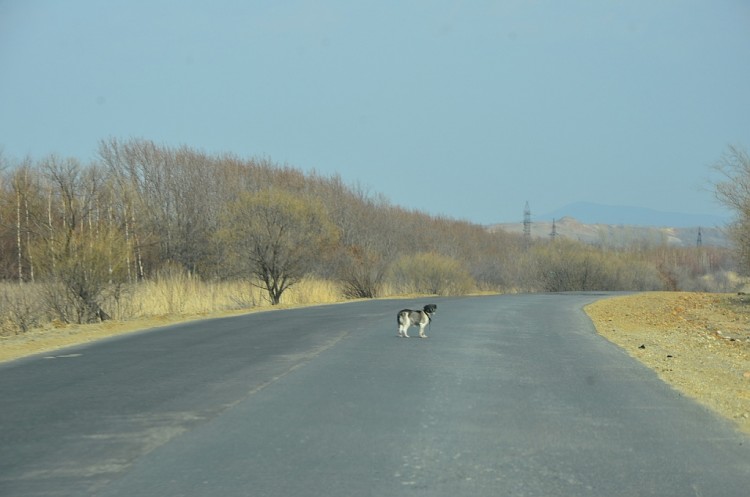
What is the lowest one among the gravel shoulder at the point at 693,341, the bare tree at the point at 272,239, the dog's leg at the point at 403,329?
the gravel shoulder at the point at 693,341

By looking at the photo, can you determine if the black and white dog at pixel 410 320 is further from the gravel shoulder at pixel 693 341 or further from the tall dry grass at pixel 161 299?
the tall dry grass at pixel 161 299

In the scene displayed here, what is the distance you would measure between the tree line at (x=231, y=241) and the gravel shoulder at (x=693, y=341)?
603 inches

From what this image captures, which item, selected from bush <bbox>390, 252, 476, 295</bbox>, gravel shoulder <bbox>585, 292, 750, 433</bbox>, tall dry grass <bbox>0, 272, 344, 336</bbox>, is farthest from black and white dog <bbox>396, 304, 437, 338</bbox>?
bush <bbox>390, 252, 476, 295</bbox>

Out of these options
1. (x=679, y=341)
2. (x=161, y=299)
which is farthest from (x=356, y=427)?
(x=161, y=299)

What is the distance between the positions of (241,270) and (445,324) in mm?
21682

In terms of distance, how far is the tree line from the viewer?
88.8ft

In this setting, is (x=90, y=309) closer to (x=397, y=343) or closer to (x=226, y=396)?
(x=397, y=343)

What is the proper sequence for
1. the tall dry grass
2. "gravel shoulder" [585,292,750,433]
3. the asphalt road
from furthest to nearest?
1. the tall dry grass
2. "gravel shoulder" [585,292,750,433]
3. the asphalt road

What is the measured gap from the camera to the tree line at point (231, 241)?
88.8ft

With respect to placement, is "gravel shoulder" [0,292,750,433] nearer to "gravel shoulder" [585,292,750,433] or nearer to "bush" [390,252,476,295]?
"gravel shoulder" [585,292,750,433]

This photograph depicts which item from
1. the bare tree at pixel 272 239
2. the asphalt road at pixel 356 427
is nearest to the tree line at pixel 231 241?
the bare tree at pixel 272 239

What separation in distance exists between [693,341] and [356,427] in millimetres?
14233

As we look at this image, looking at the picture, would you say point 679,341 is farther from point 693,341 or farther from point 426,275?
point 426,275

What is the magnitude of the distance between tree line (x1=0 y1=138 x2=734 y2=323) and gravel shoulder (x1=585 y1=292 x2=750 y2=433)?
1531 cm
